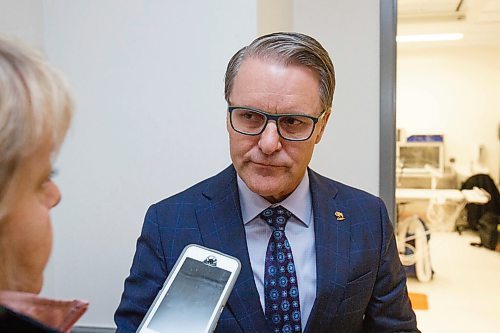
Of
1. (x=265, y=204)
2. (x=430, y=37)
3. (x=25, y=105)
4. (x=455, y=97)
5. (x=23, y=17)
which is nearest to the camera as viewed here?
(x=25, y=105)

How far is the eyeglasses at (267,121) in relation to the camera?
0.98 metres

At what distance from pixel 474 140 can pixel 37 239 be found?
6.71 meters

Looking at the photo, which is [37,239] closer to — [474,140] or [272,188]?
[272,188]

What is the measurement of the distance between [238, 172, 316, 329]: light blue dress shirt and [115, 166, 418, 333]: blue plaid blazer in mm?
23

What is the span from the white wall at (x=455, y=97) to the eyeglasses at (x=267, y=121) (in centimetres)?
574

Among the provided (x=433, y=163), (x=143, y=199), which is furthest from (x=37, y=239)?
(x=433, y=163)

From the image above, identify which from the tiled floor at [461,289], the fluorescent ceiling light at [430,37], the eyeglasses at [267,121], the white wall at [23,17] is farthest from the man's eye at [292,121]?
the fluorescent ceiling light at [430,37]

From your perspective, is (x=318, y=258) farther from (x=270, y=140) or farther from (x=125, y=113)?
(x=125, y=113)

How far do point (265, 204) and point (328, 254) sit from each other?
172mm

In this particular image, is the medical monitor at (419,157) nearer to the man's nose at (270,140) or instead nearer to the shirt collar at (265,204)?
the shirt collar at (265,204)

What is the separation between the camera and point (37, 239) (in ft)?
1.76

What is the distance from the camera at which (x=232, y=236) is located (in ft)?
3.37

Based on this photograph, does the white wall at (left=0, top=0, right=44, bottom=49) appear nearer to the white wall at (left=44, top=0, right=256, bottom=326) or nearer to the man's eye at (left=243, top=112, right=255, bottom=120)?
the white wall at (left=44, top=0, right=256, bottom=326)

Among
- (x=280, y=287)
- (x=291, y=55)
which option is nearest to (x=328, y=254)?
(x=280, y=287)
